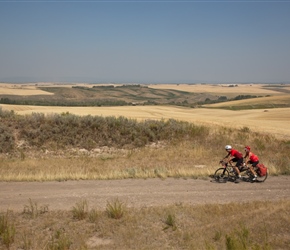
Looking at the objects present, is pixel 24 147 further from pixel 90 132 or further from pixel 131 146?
pixel 131 146

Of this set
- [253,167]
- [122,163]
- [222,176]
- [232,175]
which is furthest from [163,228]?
[122,163]

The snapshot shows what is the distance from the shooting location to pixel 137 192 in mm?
12492

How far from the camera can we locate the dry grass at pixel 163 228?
316 inches

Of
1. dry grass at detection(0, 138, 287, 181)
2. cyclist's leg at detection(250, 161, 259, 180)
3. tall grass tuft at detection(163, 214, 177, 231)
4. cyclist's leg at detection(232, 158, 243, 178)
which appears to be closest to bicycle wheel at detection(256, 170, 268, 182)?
cyclist's leg at detection(250, 161, 259, 180)

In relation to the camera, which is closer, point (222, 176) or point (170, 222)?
point (170, 222)

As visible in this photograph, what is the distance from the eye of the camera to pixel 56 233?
852cm

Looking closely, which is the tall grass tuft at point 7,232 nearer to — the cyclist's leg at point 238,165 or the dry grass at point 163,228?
the dry grass at point 163,228

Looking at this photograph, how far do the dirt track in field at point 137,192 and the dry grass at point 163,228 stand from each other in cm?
85

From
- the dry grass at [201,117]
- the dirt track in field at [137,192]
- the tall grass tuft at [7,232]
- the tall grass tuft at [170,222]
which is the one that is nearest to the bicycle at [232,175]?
the dirt track in field at [137,192]

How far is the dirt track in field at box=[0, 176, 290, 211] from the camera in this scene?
1130cm

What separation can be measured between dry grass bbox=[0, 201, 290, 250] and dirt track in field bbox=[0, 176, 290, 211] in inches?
33.6

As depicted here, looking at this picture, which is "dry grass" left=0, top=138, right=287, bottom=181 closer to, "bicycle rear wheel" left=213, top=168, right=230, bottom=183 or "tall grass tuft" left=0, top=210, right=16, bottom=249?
"bicycle rear wheel" left=213, top=168, right=230, bottom=183

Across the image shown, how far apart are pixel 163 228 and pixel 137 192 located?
140 inches

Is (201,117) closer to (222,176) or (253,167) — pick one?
(253,167)
